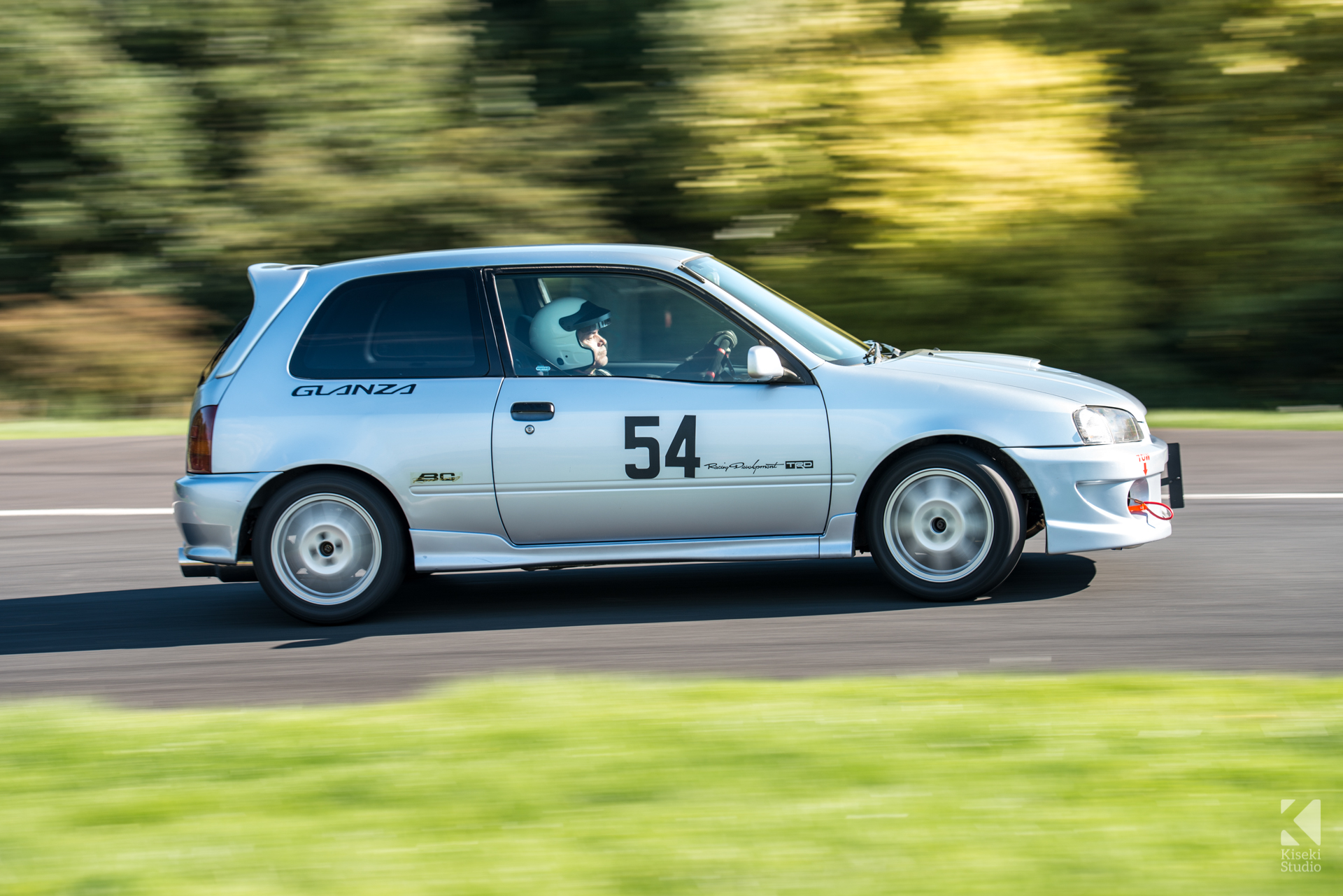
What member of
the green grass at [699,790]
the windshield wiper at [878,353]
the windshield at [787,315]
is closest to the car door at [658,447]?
the windshield at [787,315]

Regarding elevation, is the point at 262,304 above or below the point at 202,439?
above

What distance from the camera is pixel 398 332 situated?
6648 millimetres

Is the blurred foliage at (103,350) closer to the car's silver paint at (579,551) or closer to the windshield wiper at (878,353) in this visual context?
the car's silver paint at (579,551)

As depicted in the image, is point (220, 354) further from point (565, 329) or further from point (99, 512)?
point (99, 512)

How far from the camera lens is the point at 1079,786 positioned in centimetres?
395

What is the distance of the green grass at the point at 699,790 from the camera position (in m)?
3.50

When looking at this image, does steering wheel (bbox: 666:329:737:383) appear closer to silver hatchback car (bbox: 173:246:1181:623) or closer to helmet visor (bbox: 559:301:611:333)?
silver hatchback car (bbox: 173:246:1181:623)

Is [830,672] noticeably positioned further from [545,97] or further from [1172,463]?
[545,97]

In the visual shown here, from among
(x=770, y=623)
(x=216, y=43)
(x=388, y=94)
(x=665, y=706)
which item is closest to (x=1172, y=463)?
(x=770, y=623)

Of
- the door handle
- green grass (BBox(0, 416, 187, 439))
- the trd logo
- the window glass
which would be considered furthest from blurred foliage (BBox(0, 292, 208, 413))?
the door handle

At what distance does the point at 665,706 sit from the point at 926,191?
11.3m

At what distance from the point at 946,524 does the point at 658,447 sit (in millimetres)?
1347

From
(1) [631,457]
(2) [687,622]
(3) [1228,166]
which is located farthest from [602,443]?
(3) [1228,166]

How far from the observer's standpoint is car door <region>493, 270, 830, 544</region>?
635cm
